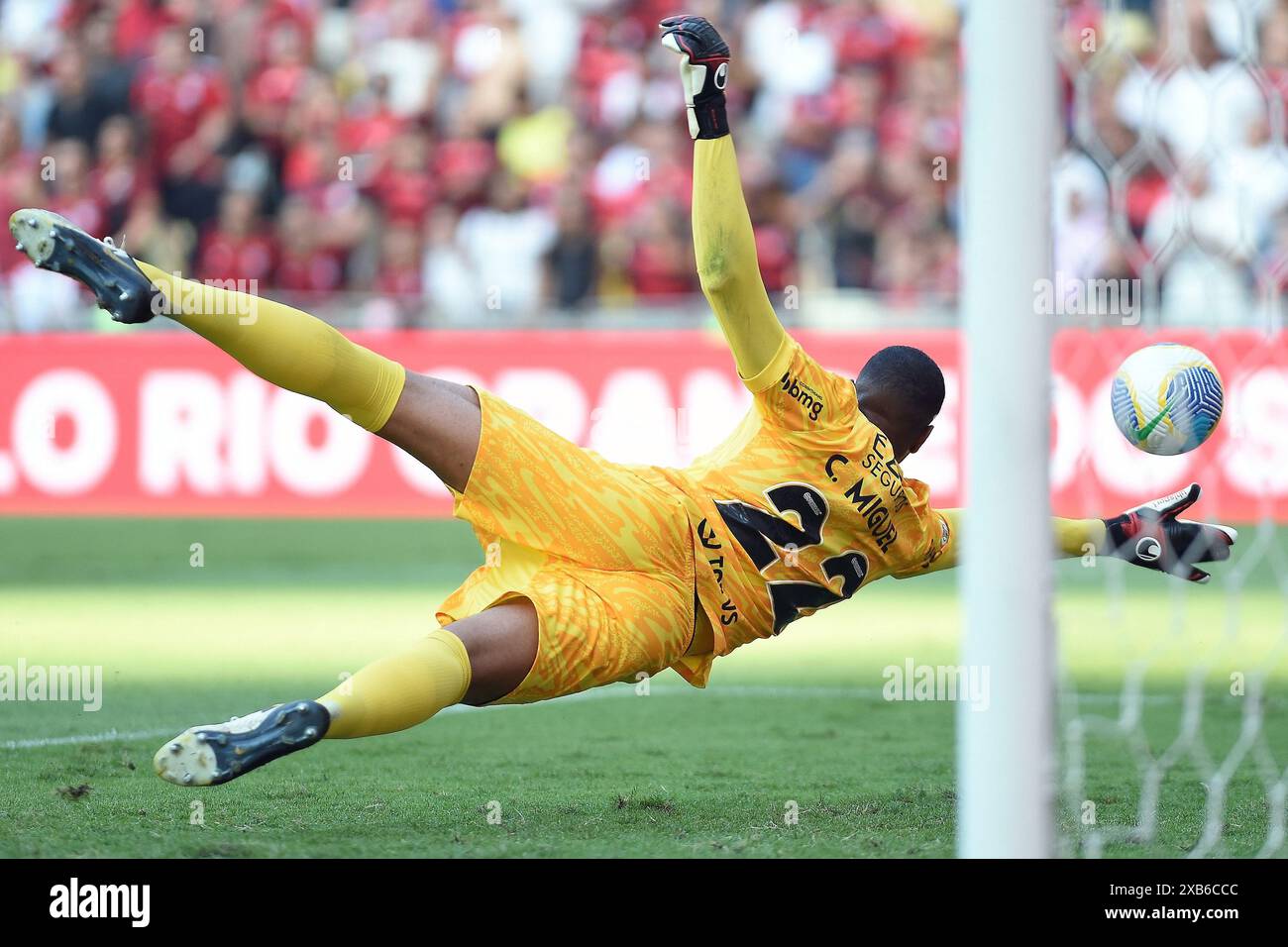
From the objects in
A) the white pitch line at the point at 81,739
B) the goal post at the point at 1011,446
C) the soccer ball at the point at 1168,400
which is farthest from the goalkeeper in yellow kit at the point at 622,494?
the white pitch line at the point at 81,739

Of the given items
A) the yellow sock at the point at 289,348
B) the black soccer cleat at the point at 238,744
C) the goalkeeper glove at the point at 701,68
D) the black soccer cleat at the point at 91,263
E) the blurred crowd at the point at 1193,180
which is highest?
the blurred crowd at the point at 1193,180

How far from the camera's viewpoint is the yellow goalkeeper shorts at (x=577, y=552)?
4.38m

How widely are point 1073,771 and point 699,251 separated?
95.0 inches

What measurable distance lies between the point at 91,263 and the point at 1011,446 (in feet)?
7.53

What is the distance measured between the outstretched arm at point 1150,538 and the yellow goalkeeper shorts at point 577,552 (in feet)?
3.77

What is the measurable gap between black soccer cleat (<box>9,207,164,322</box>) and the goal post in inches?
80.9

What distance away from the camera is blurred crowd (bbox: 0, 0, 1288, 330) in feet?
45.6

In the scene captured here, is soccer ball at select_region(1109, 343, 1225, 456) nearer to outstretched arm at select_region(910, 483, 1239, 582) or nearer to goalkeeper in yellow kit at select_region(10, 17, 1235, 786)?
outstretched arm at select_region(910, 483, 1239, 582)

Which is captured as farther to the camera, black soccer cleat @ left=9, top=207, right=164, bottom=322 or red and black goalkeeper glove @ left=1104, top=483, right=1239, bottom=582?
red and black goalkeeper glove @ left=1104, top=483, right=1239, bottom=582

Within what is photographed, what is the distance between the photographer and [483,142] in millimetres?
15219
